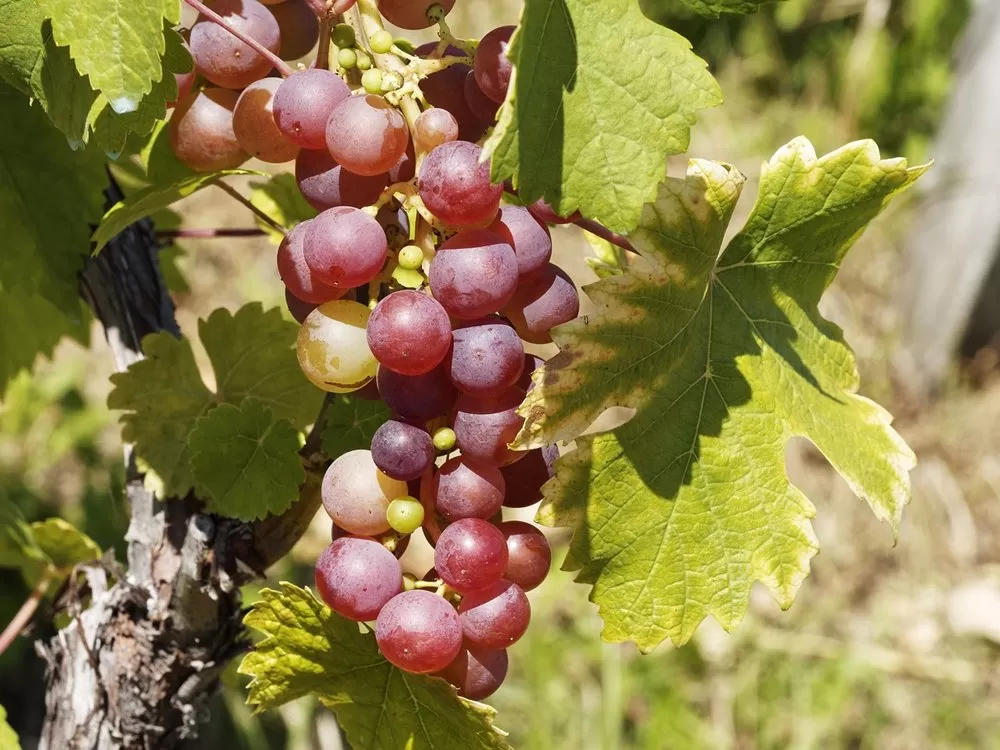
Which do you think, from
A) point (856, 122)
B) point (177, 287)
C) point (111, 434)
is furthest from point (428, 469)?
point (856, 122)

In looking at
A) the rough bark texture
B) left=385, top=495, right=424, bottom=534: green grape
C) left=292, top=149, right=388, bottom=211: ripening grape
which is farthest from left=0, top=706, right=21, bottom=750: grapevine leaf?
left=292, top=149, right=388, bottom=211: ripening grape

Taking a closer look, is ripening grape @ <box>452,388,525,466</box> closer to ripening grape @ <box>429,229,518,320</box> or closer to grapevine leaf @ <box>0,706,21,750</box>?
ripening grape @ <box>429,229,518,320</box>

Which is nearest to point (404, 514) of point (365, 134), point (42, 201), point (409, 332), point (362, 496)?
point (362, 496)

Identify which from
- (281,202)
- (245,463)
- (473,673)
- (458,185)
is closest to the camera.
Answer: (458,185)

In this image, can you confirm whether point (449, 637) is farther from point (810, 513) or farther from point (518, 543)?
point (810, 513)

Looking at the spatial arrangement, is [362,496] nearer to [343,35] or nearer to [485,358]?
[485,358]

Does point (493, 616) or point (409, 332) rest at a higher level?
point (409, 332)

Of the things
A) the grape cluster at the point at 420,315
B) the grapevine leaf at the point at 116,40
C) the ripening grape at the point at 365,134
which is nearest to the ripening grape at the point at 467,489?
the grape cluster at the point at 420,315

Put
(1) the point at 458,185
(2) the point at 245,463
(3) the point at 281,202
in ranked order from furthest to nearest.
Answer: (3) the point at 281,202 → (2) the point at 245,463 → (1) the point at 458,185
